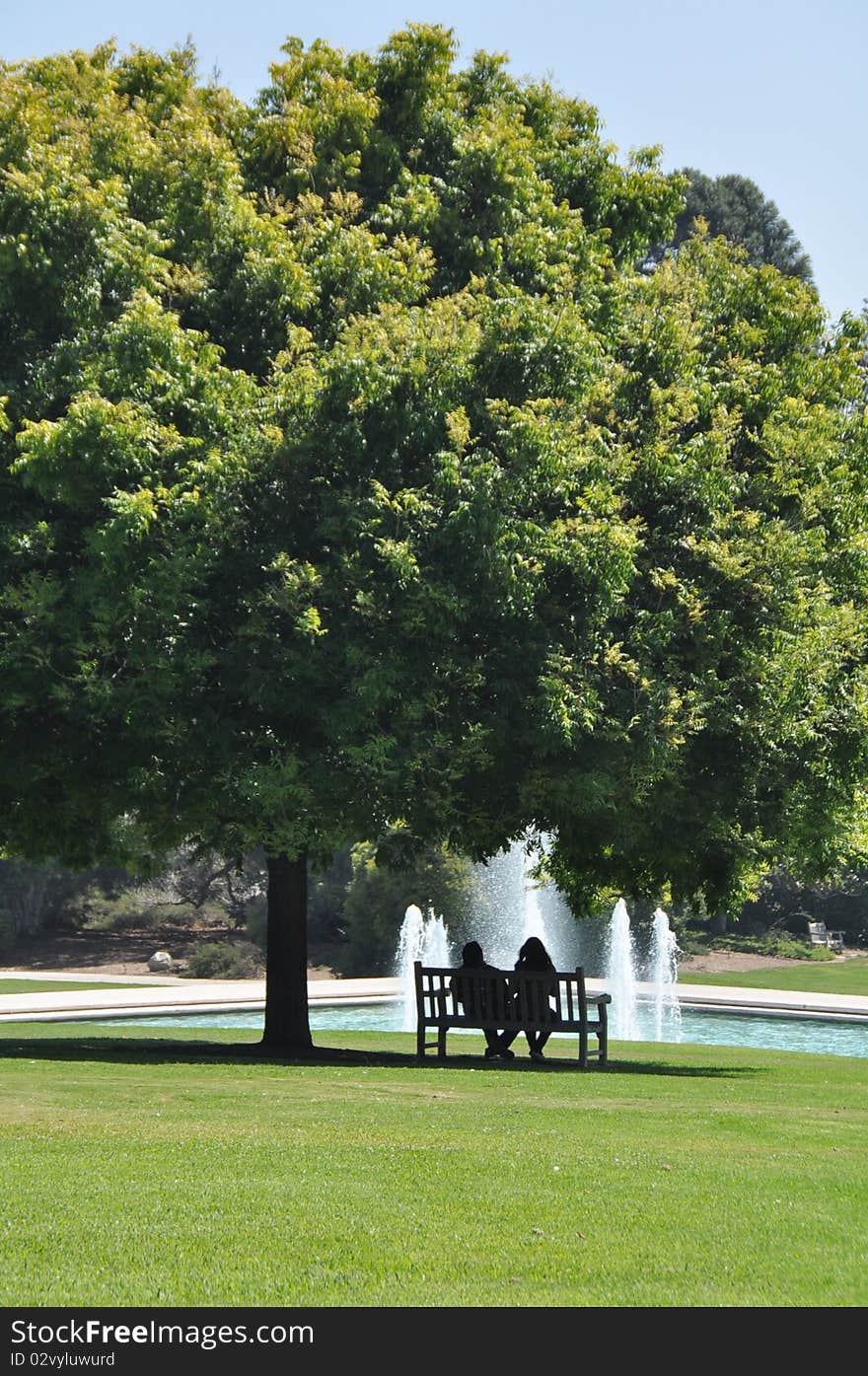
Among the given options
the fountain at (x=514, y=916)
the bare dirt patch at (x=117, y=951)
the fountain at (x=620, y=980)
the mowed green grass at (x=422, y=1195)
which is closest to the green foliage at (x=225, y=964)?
the bare dirt patch at (x=117, y=951)

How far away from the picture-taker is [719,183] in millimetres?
Answer: 60875

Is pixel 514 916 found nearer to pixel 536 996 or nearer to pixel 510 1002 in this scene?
pixel 510 1002

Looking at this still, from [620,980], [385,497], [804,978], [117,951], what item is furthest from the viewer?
[117,951]

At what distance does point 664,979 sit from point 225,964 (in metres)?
11.3

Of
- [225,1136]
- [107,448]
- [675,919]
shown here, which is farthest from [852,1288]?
[675,919]

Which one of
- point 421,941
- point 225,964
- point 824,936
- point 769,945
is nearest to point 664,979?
point 421,941

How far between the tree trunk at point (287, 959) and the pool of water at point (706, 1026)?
7146 millimetres

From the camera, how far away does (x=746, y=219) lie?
5922 cm

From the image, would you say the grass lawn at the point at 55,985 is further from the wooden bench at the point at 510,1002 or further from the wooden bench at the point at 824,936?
the wooden bench at the point at 824,936

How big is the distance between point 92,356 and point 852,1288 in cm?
1101

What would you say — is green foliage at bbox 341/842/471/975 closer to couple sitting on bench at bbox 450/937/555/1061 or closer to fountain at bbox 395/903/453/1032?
fountain at bbox 395/903/453/1032

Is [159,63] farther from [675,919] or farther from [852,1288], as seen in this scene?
[675,919]

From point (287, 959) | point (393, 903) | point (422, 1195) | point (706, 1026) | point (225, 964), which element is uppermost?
point (393, 903)

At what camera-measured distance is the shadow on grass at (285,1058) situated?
15477 mm
